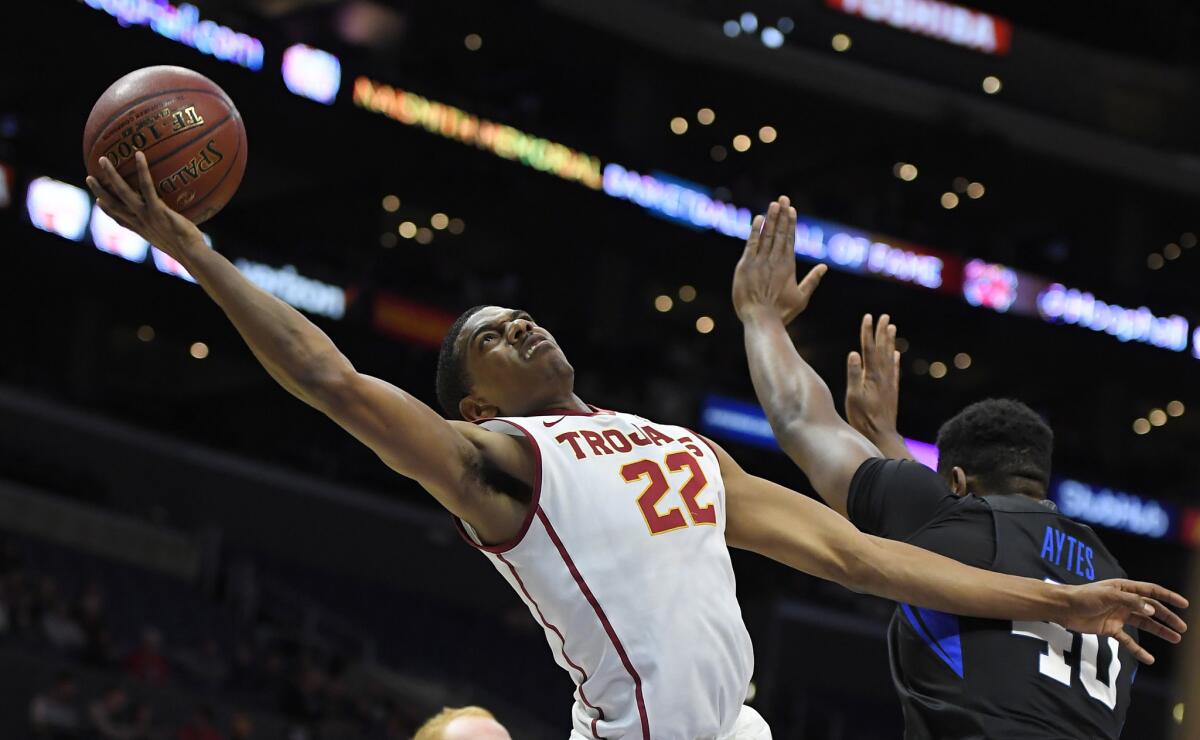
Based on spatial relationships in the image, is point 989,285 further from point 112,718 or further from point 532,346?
point 532,346

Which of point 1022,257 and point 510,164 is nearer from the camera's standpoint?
point 510,164

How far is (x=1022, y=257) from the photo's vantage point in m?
29.4

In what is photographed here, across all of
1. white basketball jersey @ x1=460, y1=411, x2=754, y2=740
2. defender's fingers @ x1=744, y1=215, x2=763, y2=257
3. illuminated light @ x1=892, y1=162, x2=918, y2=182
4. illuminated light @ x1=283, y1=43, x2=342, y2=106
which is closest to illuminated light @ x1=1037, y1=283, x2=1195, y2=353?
illuminated light @ x1=892, y1=162, x2=918, y2=182

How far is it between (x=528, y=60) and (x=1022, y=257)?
10031mm

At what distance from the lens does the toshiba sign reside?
3030cm

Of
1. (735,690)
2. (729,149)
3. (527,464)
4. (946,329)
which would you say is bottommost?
(735,690)

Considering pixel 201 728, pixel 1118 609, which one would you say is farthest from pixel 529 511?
pixel 201 728

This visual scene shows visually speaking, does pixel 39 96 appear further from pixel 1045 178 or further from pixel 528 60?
pixel 1045 178

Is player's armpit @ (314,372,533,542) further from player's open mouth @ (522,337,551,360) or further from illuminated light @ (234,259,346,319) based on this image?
illuminated light @ (234,259,346,319)

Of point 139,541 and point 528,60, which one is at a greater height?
point 528,60

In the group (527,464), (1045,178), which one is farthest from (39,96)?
(527,464)

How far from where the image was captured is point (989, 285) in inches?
1091

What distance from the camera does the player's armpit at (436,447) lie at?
3316 mm

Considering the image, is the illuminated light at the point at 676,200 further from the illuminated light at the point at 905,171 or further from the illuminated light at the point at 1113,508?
the illuminated light at the point at 1113,508
